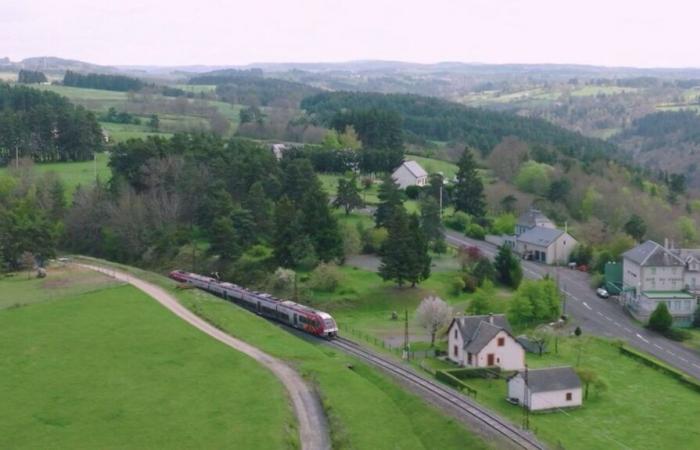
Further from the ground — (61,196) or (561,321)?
(61,196)

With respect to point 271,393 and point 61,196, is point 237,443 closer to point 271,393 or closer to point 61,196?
point 271,393

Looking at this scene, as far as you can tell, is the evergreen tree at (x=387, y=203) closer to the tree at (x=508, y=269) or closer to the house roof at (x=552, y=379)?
the tree at (x=508, y=269)

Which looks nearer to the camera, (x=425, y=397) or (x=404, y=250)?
(x=425, y=397)

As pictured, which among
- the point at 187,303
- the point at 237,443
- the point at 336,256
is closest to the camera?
the point at 237,443

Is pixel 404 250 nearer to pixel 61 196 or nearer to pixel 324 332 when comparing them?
pixel 324 332

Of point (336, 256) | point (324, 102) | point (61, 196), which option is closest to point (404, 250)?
point (336, 256)

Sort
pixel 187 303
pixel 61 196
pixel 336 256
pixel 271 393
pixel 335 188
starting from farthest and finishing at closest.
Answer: pixel 335 188
pixel 61 196
pixel 336 256
pixel 187 303
pixel 271 393

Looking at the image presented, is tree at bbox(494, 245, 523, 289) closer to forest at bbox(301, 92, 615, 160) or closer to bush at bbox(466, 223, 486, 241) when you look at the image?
bush at bbox(466, 223, 486, 241)

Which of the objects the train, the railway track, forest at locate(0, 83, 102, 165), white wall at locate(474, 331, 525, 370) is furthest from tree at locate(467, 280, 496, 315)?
forest at locate(0, 83, 102, 165)
